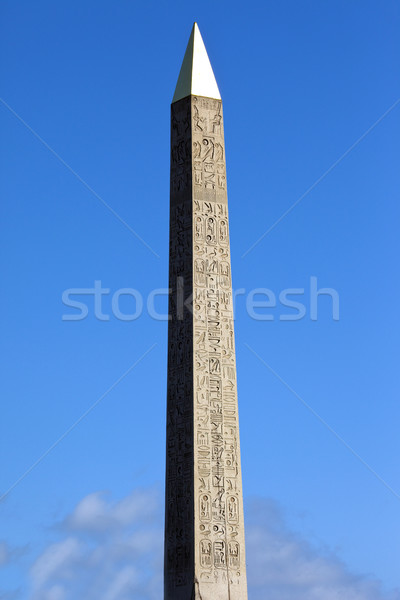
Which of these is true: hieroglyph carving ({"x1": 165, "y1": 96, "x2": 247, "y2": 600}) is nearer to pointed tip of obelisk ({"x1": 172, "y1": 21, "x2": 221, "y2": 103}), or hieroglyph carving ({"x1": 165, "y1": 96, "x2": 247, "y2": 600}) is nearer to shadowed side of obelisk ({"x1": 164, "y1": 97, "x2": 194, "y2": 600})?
shadowed side of obelisk ({"x1": 164, "y1": 97, "x2": 194, "y2": 600})

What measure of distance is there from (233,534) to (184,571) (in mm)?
898

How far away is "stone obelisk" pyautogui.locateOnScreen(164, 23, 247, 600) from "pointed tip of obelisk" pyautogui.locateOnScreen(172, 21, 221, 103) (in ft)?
0.14

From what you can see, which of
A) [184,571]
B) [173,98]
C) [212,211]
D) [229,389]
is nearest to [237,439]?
[229,389]

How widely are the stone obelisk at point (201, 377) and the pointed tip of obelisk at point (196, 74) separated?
0.04m

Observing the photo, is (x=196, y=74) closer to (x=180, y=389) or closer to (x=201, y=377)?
(x=201, y=377)

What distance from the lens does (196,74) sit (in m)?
20.5

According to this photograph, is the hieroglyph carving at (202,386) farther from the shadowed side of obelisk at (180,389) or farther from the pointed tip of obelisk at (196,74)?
the pointed tip of obelisk at (196,74)

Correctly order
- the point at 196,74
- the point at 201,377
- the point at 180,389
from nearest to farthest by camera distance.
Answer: the point at 201,377 < the point at 180,389 < the point at 196,74

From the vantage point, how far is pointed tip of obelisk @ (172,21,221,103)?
2023 cm

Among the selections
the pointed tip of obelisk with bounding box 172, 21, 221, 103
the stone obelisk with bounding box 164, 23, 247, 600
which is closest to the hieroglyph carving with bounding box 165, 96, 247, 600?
the stone obelisk with bounding box 164, 23, 247, 600

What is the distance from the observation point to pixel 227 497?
59.3 ft

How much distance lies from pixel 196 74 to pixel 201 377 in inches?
210

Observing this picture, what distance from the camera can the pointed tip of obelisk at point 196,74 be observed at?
66.4 ft

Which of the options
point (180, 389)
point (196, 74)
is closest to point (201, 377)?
point (180, 389)
